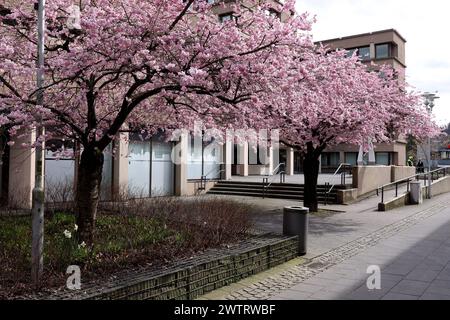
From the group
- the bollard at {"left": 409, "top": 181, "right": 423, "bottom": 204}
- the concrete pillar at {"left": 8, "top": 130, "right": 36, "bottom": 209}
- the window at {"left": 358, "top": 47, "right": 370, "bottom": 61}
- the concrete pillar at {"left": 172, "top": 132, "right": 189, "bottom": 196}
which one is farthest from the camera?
the window at {"left": 358, "top": 47, "right": 370, "bottom": 61}

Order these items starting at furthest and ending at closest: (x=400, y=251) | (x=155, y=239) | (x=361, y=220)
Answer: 1. (x=361, y=220)
2. (x=400, y=251)
3. (x=155, y=239)

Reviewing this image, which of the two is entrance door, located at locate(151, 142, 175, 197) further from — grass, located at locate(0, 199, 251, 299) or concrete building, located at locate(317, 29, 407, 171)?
concrete building, located at locate(317, 29, 407, 171)

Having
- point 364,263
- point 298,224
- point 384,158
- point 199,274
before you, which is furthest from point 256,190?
point 384,158

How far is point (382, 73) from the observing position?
56.6 feet

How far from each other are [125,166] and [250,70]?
1230 centimetres

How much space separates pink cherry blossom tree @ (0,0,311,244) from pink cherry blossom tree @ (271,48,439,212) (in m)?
1.31

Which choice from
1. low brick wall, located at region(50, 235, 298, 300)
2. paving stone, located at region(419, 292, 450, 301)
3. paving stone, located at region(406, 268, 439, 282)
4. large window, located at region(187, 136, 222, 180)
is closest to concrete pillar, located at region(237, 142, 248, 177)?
large window, located at region(187, 136, 222, 180)

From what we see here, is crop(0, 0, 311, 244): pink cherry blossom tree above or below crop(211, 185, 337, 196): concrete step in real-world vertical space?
above

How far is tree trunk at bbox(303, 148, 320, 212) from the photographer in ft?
50.1

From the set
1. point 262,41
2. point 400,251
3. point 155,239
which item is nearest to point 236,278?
point 155,239

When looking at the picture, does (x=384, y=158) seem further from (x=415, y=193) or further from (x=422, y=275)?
(x=422, y=275)

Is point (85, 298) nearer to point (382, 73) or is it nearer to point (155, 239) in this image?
point (155, 239)

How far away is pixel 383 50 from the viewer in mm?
50000
